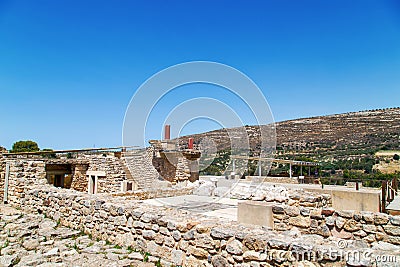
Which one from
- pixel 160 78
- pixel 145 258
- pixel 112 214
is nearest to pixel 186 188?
pixel 160 78

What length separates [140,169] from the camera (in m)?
13.6

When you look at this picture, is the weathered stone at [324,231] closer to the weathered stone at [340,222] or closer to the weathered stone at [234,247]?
the weathered stone at [340,222]

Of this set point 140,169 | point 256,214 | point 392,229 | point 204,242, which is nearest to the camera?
point 204,242

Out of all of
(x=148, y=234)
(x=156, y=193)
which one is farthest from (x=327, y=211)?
(x=156, y=193)

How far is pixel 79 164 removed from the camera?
13172mm

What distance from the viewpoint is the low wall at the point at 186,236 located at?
123 inches

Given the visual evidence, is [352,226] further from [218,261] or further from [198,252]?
[198,252]

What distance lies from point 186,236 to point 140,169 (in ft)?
32.8

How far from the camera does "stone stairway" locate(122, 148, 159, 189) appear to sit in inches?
512

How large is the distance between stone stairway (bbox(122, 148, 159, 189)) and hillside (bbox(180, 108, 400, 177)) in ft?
32.6

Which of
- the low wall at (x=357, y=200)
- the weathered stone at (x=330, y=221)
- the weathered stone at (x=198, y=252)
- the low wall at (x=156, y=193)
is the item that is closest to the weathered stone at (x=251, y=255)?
the weathered stone at (x=198, y=252)

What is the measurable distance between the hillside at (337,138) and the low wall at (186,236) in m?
18.7

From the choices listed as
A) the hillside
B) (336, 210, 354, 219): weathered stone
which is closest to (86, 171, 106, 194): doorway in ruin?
(336, 210, 354, 219): weathered stone

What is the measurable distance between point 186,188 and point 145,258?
7221mm
